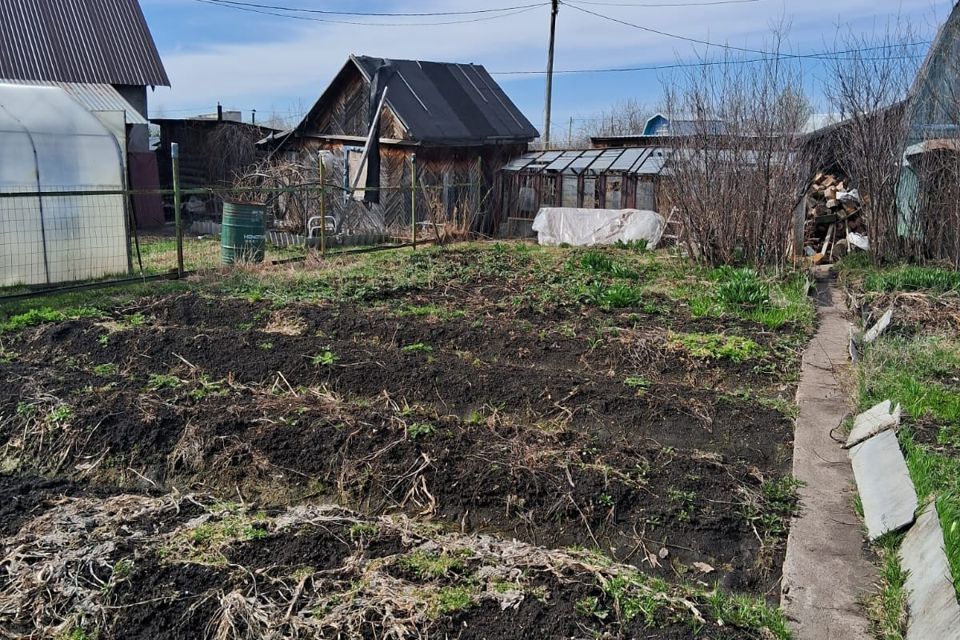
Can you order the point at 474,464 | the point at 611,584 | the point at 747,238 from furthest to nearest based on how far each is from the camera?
the point at 747,238, the point at 474,464, the point at 611,584

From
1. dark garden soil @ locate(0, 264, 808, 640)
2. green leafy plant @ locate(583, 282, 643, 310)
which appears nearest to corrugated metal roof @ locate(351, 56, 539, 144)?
green leafy plant @ locate(583, 282, 643, 310)

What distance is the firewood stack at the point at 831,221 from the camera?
13375 millimetres

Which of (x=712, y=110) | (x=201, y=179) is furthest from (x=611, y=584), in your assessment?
(x=201, y=179)

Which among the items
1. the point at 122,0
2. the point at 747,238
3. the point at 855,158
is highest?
the point at 122,0

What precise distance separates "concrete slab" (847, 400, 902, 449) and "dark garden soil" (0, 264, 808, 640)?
1.57 feet

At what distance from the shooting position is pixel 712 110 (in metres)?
11.7

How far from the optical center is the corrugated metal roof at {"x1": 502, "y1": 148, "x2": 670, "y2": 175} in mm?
16172

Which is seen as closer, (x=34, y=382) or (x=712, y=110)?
(x=34, y=382)

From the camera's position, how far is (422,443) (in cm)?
485

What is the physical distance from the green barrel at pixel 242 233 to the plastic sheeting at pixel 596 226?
234 inches

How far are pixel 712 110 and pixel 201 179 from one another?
1528 cm

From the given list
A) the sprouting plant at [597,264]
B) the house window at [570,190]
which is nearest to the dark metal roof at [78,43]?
the house window at [570,190]

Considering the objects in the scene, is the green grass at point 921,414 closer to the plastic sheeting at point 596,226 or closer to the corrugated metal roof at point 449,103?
the plastic sheeting at point 596,226

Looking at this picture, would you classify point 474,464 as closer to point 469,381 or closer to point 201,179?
point 469,381
